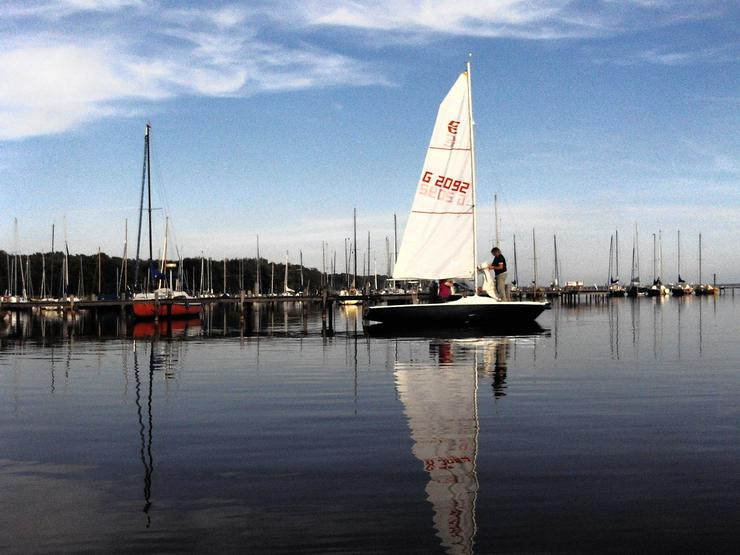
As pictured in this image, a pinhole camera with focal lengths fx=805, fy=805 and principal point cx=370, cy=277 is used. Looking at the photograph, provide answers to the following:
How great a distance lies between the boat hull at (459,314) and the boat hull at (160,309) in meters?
24.3

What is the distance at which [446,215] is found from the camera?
4112 centimetres

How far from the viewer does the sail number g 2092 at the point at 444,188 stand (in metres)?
41.2

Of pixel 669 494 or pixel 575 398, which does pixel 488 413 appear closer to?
pixel 575 398

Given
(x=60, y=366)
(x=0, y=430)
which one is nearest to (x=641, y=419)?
(x=0, y=430)

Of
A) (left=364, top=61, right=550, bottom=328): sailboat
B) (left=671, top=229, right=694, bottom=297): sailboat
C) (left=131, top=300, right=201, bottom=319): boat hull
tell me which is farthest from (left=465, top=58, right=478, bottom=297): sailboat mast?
(left=671, top=229, right=694, bottom=297): sailboat

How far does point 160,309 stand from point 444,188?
28890 millimetres

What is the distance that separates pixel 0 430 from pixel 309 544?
837 cm

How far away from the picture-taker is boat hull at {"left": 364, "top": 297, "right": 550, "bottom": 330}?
38.6m

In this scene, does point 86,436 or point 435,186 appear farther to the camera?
point 435,186

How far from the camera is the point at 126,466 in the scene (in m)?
10.5

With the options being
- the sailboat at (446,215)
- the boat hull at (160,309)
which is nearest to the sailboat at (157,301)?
the boat hull at (160,309)

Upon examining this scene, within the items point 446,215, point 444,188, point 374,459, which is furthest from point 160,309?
point 374,459

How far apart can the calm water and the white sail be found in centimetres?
1848

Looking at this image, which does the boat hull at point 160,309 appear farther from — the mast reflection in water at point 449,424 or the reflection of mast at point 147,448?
the reflection of mast at point 147,448
